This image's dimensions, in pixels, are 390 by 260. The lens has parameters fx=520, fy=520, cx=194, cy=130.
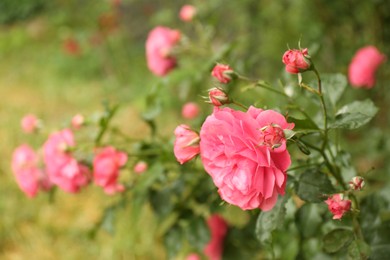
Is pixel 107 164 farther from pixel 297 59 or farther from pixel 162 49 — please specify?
pixel 297 59

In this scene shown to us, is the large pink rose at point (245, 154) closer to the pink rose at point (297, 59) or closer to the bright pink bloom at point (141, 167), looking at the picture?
the pink rose at point (297, 59)

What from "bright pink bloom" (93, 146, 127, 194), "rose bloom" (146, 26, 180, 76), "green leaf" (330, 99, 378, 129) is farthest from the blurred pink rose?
"green leaf" (330, 99, 378, 129)

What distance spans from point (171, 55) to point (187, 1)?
215 cm

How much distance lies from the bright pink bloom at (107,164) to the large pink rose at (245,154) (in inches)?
16.7

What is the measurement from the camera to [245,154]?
0.58m

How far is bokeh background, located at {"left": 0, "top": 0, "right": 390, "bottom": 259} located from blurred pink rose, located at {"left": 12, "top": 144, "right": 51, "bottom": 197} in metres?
0.11

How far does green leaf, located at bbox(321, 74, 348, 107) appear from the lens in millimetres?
852

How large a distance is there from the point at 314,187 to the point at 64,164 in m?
0.55

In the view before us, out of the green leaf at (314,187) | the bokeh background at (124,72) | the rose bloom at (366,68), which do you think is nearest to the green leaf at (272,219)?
the green leaf at (314,187)

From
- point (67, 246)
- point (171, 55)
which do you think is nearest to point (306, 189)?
point (171, 55)

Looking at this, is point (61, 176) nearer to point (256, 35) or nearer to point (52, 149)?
point (52, 149)

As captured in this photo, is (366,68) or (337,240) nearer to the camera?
(337,240)

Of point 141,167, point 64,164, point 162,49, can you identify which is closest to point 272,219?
point 141,167

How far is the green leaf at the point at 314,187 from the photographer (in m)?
0.73
